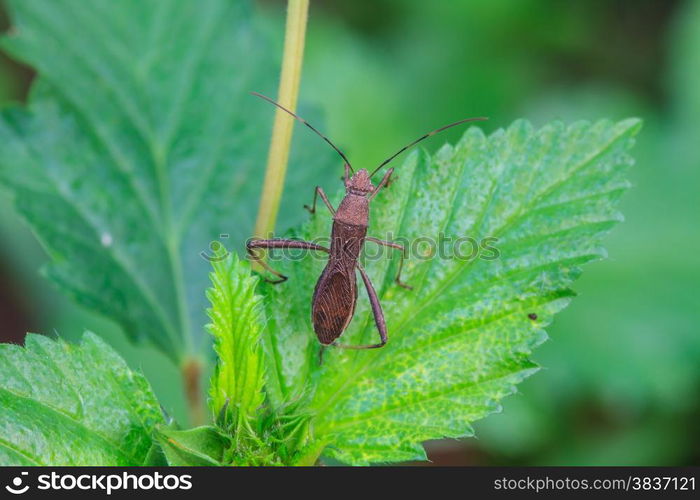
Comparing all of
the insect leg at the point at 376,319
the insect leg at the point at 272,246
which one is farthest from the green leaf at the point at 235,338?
the insect leg at the point at 376,319

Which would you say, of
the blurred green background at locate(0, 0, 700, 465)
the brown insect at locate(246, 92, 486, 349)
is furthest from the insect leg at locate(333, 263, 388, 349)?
the blurred green background at locate(0, 0, 700, 465)

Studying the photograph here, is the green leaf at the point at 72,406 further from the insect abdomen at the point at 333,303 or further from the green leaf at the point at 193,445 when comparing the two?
the insect abdomen at the point at 333,303

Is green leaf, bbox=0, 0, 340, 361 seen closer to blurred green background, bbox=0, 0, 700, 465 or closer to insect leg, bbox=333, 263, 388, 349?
insect leg, bbox=333, 263, 388, 349

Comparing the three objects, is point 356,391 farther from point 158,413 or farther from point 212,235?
point 212,235

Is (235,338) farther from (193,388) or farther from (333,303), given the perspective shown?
(193,388)
